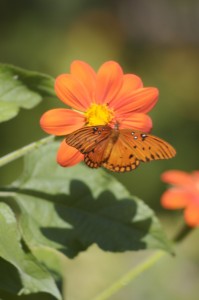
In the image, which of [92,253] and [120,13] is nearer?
[92,253]

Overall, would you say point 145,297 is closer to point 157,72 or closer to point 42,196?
point 42,196

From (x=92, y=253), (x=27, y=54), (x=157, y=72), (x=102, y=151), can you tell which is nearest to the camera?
(x=102, y=151)

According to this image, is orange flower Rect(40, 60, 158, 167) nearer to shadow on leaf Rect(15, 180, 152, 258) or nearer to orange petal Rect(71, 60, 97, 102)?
Result: orange petal Rect(71, 60, 97, 102)

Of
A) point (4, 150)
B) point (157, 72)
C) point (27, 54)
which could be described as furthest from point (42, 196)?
point (157, 72)

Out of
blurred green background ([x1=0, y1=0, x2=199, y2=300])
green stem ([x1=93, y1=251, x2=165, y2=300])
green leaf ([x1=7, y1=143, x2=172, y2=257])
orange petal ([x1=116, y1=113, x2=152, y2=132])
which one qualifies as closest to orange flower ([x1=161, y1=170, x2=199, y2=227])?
green stem ([x1=93, y1=251, x2=165, y2=300])

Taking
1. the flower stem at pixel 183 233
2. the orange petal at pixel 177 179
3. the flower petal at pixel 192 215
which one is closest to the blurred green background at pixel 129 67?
the orange petal at pixel 177 179
